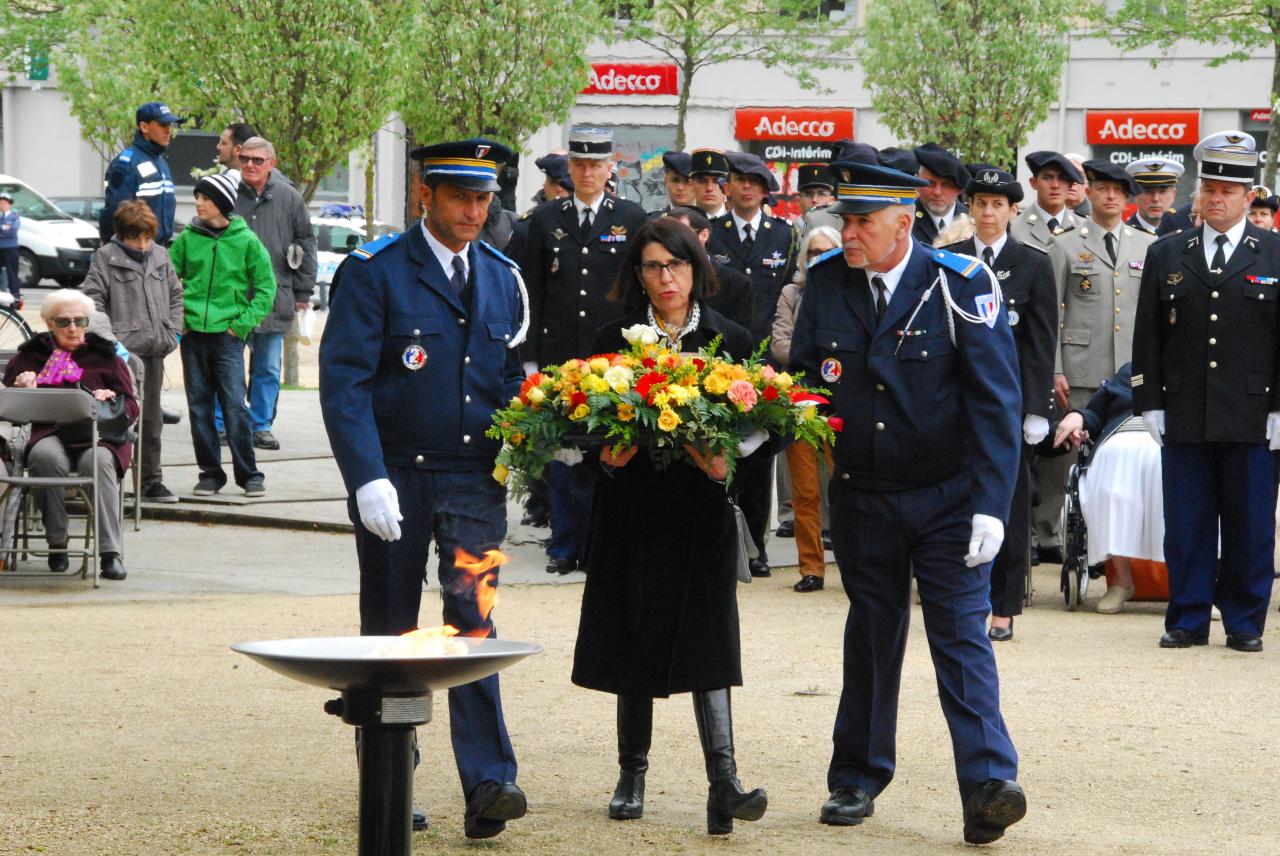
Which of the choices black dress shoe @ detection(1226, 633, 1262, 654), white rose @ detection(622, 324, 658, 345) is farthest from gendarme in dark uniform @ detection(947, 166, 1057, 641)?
white rose @ detection(622, 324, 658, 345)

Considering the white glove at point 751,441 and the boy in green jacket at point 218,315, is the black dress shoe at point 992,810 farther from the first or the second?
the boy in green jacket at point 218,315

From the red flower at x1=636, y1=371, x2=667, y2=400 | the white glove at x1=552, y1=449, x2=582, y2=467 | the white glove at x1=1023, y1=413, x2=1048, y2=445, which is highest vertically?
the red flower at x1=636, y1=371, x2=667, y2=400

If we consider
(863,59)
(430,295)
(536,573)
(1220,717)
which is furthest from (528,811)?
(863,59)

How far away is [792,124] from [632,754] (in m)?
32.1

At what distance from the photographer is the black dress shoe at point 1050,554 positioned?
40.8 feet

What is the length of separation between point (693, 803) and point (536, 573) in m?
4.84

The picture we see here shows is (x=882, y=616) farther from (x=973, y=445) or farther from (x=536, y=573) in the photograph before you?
(x=536, y=573)

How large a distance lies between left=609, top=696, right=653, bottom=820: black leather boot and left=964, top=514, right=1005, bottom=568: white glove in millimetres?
1103

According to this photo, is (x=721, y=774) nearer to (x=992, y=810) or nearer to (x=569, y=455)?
(x=992, y=810)

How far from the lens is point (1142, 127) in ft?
117

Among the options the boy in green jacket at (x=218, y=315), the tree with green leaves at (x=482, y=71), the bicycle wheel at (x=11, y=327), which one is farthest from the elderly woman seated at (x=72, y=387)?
the tree with green leaves at (x=482, y=71)

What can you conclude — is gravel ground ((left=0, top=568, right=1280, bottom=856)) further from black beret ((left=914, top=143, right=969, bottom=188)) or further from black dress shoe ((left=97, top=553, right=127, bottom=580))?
black beret ((left=914, top=143, right=969, bottom=188))

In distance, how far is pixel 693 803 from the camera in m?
6.45

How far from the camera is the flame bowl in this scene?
435 centimetres
